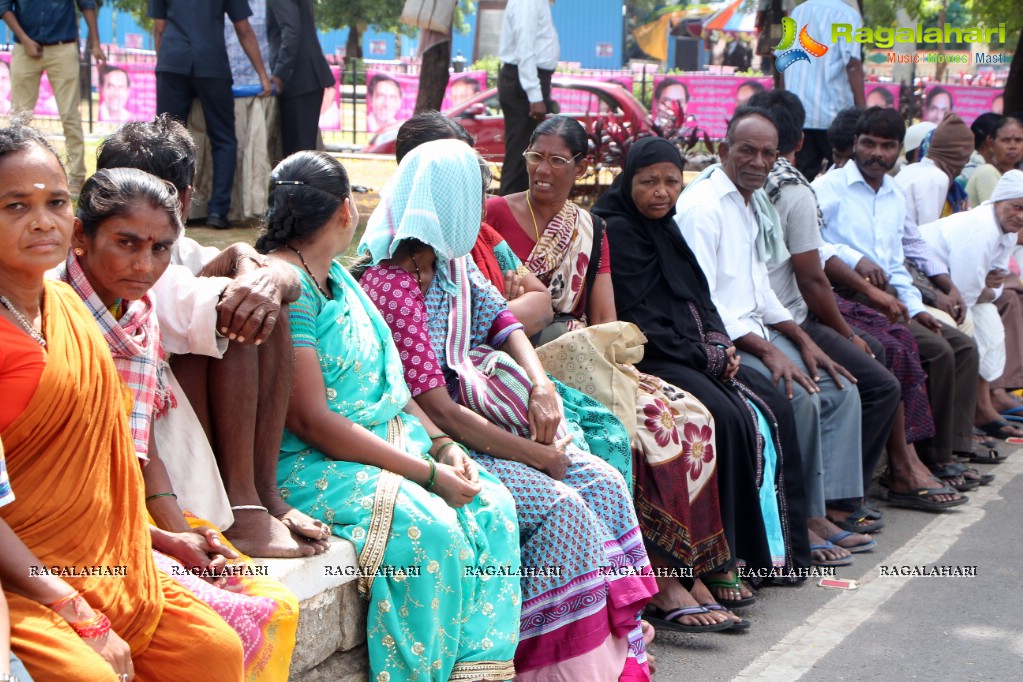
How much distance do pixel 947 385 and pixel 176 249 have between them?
4421 mm

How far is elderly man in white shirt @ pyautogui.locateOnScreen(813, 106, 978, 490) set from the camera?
6.39 meters

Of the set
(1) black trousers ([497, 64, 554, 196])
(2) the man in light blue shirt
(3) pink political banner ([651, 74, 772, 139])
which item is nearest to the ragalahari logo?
(2) the man in light blue shirt

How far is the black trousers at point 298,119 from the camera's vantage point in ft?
27.9

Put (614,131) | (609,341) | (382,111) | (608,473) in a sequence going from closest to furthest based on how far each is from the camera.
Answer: (608,473)
(609,341)
(614,131)
(382,111)

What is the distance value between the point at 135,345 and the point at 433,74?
880 centimetres

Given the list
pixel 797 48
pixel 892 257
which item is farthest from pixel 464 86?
pixel 892 257

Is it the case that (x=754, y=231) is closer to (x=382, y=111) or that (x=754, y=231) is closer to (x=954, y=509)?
(x=954, y=509)

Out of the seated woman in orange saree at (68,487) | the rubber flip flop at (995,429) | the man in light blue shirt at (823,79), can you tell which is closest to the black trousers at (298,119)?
the man in light blue shirt at (823,79)

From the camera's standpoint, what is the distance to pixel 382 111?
22.7 metres

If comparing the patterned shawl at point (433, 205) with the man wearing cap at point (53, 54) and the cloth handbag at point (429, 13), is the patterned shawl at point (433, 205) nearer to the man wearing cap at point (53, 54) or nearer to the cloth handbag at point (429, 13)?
the man wearing cap at point (53, 54)

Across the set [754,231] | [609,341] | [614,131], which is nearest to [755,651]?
[609,341]

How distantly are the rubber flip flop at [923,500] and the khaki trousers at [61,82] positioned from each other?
20.6 ft

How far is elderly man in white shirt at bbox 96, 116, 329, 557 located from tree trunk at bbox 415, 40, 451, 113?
8153mm

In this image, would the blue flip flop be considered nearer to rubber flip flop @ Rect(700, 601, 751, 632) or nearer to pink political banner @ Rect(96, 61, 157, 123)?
rubber flip flop @ Rect(700, 601, 751, 632)
